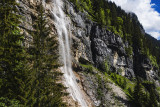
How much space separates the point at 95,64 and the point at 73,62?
1602 cm

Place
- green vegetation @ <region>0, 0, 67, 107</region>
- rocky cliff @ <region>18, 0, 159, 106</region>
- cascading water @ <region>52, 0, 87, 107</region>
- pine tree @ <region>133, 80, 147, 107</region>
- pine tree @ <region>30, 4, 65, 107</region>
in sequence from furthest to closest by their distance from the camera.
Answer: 1. pine tree @ <region>133, 80, 147, 107</region>
2. rocky cliff @ <region>18, 0, 159, 106</region>
3. cascading water @ <region>52, 0, 87, 107</region>
4. pine tree @ <region>30, 4, 65, 107</region>
5. green vegetation @ <region>0, 0, 67, 107</region>

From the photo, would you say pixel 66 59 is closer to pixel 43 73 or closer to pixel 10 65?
pixel 43 73

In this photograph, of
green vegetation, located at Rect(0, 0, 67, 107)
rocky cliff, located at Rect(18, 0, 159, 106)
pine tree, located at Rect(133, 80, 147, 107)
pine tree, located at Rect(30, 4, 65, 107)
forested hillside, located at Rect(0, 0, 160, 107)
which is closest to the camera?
green vegetation, located at Rect(0, 0, 67, 107)

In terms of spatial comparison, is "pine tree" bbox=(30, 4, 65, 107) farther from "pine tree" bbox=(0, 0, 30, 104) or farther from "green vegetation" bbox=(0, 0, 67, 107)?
"pine tree" bbox=(0, 0, 30, 104)

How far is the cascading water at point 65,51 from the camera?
1105 inches

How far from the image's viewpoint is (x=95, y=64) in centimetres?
4956

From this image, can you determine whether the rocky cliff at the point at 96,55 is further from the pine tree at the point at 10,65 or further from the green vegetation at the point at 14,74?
the pine tree at the point at 10,65

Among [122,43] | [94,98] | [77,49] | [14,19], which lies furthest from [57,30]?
[122,43]

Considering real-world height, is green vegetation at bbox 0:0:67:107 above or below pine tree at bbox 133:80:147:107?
above

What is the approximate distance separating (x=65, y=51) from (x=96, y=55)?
19.2 meters

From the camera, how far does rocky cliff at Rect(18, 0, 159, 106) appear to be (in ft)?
102

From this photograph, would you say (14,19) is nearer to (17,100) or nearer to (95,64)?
(17,100)

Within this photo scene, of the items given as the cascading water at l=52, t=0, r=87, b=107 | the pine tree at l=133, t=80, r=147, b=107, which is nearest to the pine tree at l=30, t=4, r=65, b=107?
the cascading water at l=52, t=0, r=87, b=107

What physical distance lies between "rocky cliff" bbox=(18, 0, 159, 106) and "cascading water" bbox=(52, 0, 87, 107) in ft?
5.81
